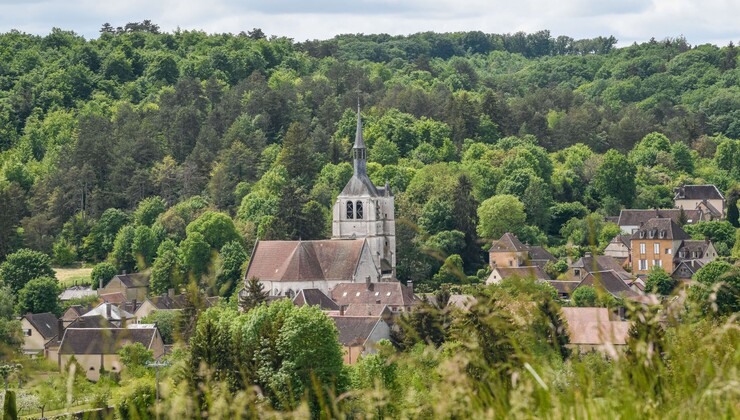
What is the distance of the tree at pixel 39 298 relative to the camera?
59625mm

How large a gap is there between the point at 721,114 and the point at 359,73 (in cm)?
2801

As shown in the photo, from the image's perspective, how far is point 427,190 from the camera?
74562 millimetres

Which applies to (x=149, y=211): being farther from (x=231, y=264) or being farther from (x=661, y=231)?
(x=661, y=231)

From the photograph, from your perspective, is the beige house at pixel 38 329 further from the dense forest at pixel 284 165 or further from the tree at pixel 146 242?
the tree at pixel 146 242

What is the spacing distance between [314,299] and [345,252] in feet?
16.0

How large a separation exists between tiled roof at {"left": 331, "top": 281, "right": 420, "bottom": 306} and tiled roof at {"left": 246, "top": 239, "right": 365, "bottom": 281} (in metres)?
Answer: 1.24

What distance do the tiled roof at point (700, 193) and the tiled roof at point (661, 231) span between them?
1034 centimetres

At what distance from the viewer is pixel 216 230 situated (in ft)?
225

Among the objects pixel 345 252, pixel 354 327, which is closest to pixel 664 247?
pixel 345 252

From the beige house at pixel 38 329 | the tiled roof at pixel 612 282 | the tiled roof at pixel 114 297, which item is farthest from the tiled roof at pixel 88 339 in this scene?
the tiled roof at pixel 612 282

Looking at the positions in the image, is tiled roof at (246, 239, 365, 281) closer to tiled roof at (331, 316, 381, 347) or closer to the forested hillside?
the forested hillside

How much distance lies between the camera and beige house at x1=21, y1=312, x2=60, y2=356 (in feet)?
170

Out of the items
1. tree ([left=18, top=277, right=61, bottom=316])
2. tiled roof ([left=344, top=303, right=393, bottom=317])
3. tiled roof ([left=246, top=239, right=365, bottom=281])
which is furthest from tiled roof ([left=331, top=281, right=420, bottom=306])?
tree ([left=18, top=277, right=61, bottom=316])

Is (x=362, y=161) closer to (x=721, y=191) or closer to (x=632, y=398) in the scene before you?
(x=721, y=191)
